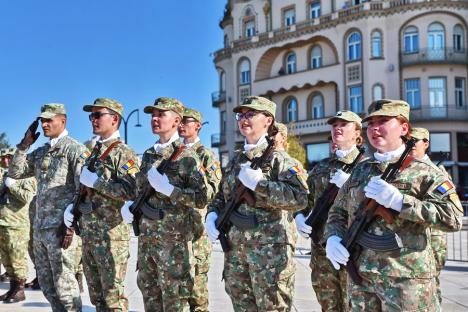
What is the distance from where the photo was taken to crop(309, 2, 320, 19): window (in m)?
37.0

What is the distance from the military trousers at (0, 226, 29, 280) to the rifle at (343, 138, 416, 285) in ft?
19.6

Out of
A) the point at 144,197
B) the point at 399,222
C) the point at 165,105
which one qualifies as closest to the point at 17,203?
the point at 144,197

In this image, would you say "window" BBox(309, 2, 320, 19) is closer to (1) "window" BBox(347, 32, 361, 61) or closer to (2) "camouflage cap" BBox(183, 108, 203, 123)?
(1) "window" BBox(347, 32, 361, 61)

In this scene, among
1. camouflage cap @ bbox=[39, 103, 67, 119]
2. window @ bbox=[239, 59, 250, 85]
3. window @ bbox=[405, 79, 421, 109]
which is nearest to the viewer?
camouflage cap @ bbox=[39, 103, 67, 119]

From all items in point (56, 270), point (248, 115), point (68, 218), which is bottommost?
point (56, 270)

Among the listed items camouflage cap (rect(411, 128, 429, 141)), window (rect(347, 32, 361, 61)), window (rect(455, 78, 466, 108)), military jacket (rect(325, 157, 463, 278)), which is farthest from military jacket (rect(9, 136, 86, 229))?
window (rect(455, 78, 466, 108))

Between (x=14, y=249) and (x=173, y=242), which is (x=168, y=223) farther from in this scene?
(x=14, y=249)

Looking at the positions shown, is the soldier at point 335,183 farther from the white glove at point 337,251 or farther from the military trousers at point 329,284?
the white glove at point 337,251

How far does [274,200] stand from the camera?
4.30 metres

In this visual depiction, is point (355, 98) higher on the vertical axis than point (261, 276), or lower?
higher

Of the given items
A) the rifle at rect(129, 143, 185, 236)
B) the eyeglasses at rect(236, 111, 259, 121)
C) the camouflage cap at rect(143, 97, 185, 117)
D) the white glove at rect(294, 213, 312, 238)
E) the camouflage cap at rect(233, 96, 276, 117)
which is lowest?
the white glove at rect(294, 213, 312, 238)

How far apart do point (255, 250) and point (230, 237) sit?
0.88 ft

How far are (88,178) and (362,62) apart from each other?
30.6 m

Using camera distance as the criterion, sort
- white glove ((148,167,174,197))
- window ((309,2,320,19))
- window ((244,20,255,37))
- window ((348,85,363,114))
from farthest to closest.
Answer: window ((244,20,255,37))
window ((309,2,320,19))
window ((348,85,363,114))
white glove ((148,167,174,197))
